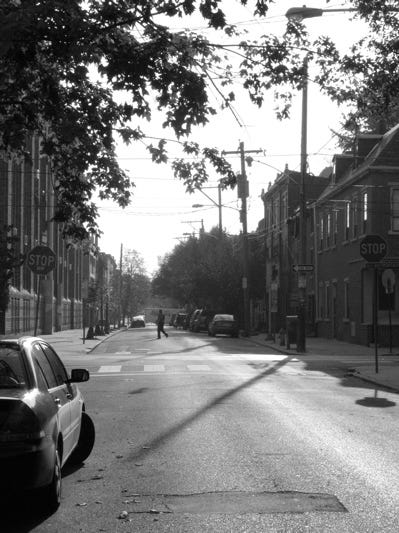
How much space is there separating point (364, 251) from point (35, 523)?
547 inches

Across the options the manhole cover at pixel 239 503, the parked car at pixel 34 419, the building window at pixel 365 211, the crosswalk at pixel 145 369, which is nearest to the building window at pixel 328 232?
the building window at pixel 365 211

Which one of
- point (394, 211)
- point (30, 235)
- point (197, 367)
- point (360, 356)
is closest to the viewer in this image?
point (197, 367)

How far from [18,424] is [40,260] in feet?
33.2

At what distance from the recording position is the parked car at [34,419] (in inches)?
215

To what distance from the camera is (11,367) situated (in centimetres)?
614

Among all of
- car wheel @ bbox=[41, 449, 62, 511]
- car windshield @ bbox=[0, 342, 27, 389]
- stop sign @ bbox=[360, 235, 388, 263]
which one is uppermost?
stop sign @ bbox=[360, 235, 388, 263]

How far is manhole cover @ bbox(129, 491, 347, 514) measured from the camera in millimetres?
6070

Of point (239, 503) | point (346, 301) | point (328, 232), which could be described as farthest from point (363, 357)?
point (239, 503)

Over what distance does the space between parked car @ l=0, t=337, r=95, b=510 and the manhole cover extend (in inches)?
33.3

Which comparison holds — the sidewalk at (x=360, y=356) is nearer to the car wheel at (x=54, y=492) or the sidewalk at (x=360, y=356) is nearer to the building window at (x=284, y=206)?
the car wheel at (x=54, y=492)

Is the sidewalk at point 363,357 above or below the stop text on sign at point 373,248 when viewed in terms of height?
below

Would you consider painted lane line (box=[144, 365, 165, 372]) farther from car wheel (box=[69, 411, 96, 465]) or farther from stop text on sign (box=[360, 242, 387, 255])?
car wheel (box=[69, 411, 96, 465])

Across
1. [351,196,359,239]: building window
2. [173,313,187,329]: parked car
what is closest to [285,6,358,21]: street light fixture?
[351,196,359,239]: building window

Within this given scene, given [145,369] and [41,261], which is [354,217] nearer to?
[145,369]
